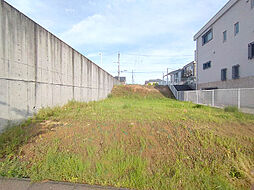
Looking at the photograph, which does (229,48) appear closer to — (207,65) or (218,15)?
(207,65)

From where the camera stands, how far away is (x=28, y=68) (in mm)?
3885

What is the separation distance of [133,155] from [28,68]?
13.3 ft

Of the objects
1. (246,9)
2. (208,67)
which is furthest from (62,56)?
(208,67)

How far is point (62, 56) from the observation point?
5812mm

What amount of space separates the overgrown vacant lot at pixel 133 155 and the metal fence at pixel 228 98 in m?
3.72

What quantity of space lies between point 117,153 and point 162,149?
36.3 inches

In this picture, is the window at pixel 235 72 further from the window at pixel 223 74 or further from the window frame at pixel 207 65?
the window frame at pixel 207 65

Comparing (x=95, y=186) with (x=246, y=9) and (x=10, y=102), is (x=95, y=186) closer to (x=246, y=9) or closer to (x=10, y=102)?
(x=10, y=102)

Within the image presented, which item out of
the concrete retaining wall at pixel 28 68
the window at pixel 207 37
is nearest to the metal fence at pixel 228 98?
the window at pixel 207 37

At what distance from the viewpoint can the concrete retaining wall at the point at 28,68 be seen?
317 cm

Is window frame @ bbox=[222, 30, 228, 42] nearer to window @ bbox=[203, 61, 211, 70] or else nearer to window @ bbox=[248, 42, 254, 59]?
window @ bbox=[203, 61, 211, 70]

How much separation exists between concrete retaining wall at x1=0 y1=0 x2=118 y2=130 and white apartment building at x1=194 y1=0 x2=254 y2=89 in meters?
11.9

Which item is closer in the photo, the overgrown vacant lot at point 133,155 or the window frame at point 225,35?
the overgrown vacant lot at point 133,155

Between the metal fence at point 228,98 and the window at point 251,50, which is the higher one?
the window at point 251,50
